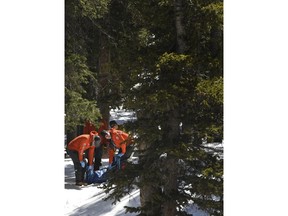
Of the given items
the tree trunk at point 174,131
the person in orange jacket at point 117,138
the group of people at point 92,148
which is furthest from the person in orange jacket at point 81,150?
the tree trunk at point 174,131

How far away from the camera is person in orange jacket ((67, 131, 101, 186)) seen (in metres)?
11.0

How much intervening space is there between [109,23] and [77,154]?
3141 mm

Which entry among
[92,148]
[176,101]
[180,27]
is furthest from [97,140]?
[176,101]

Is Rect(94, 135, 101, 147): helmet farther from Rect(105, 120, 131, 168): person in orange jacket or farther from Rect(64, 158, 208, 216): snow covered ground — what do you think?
Rect(64, 158, 208, 216): snow covered ground

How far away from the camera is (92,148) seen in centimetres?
1143

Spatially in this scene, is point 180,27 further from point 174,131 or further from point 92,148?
point 92,148

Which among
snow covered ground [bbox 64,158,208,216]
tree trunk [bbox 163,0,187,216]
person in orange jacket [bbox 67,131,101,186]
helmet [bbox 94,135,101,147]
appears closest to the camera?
tree trunk [bbox 163,0,187,216]

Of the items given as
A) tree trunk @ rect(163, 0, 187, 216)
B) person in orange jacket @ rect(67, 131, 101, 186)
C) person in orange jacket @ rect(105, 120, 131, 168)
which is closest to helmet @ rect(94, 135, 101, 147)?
person in orange jacket @ rect(67, 131, 101, 186)

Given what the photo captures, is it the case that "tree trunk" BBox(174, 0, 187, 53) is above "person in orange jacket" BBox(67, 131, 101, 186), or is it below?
above
